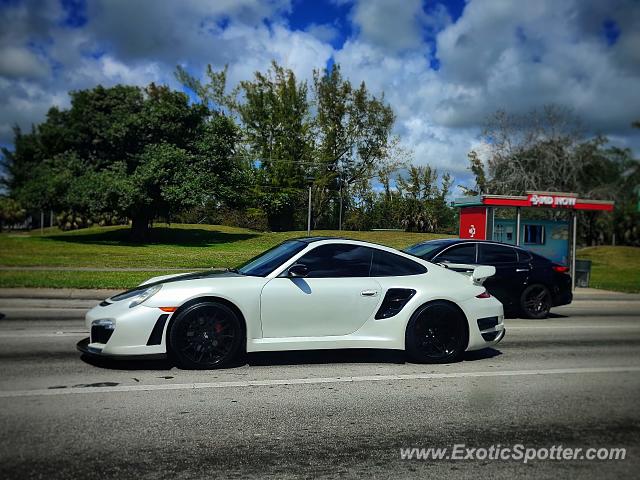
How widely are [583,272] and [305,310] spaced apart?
53.0 feet

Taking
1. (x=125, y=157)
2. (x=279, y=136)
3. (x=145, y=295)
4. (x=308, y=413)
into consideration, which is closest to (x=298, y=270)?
(x=145, y=295)

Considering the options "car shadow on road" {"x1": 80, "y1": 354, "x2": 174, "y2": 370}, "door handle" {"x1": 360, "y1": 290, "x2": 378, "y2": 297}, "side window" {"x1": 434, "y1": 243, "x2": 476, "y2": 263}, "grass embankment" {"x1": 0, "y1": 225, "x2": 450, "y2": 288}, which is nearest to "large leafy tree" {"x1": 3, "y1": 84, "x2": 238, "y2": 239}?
"grass embankment" {"x1": 0, "y1": 225, "x2": 450, "y2": 288}

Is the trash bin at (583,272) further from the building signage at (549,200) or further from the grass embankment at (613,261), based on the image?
the grass embankment at (613,261)

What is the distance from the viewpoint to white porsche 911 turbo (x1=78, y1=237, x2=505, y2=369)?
18.3 feet

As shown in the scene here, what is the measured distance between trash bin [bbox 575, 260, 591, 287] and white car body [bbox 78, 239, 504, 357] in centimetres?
1438

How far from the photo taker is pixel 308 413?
14.7 ft

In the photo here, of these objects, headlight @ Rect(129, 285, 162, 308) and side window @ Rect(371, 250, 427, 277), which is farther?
side window @ Rect(371, 250, 427, 277)

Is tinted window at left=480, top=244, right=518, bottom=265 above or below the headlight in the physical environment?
above

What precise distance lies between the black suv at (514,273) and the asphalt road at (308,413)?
11.7 feet

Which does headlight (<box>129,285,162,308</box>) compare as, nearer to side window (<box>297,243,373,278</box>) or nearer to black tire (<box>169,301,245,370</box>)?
black tire (<box>169,301,245,370</box>)

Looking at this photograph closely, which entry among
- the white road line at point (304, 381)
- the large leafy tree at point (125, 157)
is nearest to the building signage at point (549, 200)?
the white road line at point (304, 381)

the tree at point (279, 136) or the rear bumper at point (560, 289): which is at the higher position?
the tree at point (279, 136)

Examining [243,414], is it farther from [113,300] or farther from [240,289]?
[113,300]

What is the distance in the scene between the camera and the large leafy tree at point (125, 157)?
31.0 metres
